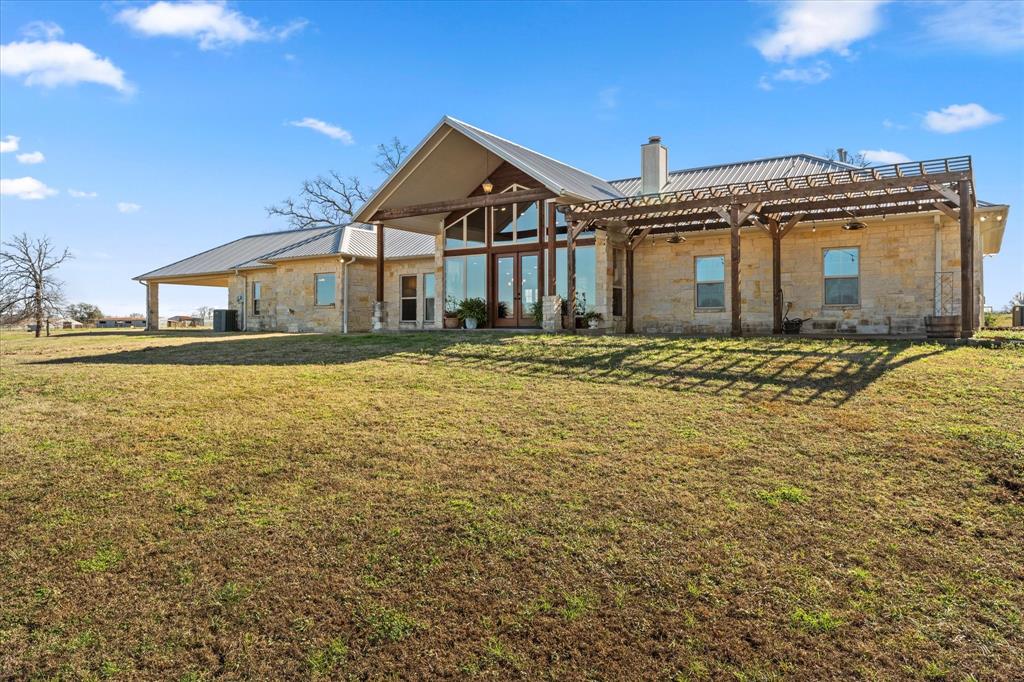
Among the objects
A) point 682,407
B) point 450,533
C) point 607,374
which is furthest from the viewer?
point 607,374

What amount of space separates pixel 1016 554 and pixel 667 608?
8.57 feet

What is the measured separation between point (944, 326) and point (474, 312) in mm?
10848

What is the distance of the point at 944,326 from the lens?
1324 cm

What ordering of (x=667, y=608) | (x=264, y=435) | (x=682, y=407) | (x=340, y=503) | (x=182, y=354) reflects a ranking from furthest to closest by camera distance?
(x=182, y=354)
(x=682, y=407)
(x=264, y=435)
(x=340, y=503)
(x=667, y=608)

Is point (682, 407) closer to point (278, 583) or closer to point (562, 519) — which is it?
point (562, 519)

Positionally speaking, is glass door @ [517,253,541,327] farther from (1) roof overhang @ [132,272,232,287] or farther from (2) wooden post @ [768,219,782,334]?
(1) roof overhang @ [132,272,232,287]

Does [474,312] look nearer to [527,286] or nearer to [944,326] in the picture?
[527,286]

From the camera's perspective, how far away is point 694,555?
5156mm

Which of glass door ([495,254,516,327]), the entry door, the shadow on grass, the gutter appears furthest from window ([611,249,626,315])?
the gutter

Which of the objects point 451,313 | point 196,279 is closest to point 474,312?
point 451,313

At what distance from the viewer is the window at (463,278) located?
20.0 m

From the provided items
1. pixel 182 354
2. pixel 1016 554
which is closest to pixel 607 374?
pixel 1016 554

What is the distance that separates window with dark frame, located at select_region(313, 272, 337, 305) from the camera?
80.0 feet

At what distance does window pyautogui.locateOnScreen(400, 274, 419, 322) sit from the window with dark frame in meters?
2.30
